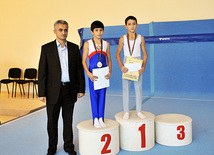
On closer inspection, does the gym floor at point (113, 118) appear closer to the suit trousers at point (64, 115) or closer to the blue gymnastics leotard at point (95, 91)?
the suit trousers at point (64, 115)

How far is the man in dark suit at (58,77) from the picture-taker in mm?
3057

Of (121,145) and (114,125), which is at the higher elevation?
(114,125)

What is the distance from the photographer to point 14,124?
4.82 m

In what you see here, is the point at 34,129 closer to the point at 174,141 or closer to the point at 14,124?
the point at 14,124

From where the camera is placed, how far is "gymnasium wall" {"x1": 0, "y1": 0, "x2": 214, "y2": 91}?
24.4ft

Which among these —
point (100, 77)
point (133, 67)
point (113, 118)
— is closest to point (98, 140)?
point (100, 77)

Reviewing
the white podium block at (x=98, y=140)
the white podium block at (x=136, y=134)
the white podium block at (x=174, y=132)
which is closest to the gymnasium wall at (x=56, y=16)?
the white podium block at (x=174, y=132)

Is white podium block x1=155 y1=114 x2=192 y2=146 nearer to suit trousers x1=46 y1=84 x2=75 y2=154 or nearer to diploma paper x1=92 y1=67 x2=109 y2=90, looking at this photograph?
diploma paper x1=92 y1=67 x2=109 y2=90

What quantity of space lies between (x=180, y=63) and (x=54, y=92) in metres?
4.81

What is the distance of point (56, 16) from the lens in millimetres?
9133

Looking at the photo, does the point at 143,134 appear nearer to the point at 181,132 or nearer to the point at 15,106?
the point at 181,132

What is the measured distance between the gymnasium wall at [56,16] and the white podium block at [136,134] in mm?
5057

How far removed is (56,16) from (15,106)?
373cm

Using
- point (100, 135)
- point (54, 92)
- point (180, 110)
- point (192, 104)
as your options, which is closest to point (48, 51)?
point (54, 92)
